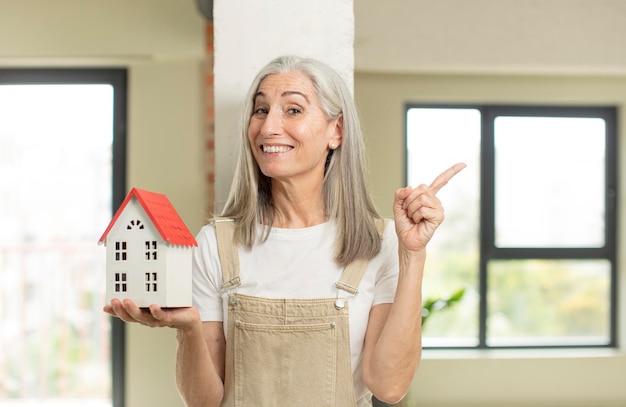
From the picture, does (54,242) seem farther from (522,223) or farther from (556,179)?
(556,179)

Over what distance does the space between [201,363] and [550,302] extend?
366 cm

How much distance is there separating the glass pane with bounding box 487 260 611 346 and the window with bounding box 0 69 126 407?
2.46 meters

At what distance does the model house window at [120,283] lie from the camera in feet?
4.08

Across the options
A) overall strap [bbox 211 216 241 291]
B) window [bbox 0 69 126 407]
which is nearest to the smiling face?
overall strap [bbox 211 216 241 291]

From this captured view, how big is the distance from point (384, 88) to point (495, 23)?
2.48ft

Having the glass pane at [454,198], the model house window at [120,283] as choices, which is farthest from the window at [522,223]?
the model house window at [120,283]

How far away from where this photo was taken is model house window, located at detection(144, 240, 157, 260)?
1237 millimetres

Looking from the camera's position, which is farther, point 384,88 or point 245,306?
point 384,88

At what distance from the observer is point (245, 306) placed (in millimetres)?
1415

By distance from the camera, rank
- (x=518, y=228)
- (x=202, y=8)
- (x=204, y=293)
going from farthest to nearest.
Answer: (x=518, y=228) < (x=202, y=8) < (x=204, y=293)

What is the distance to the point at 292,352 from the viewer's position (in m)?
1.40

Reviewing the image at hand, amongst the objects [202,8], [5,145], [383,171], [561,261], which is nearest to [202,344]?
[202,8]

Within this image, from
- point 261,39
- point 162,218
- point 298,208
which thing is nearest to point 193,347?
point 162,218

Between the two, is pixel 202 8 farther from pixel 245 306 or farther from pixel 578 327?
pixel 578 327
